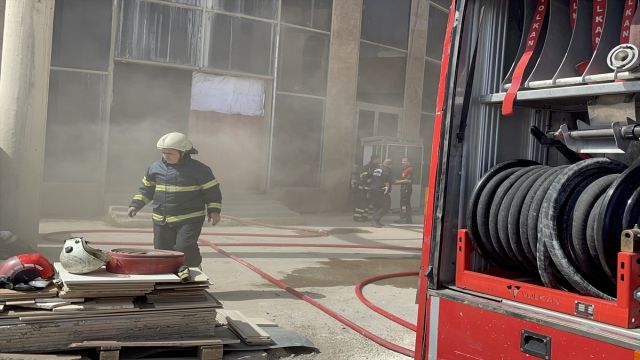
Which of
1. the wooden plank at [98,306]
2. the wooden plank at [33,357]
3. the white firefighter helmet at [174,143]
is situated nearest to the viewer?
the wooden plank at [33,357]

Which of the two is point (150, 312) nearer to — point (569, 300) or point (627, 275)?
point (569, 300)

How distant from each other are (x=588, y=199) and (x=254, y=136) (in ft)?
43.8

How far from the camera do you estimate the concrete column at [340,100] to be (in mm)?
16234

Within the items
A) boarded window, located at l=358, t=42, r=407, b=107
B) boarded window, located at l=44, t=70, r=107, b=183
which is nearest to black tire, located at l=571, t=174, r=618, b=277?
boarded window, located at l=44, t=70, r=107, b=183

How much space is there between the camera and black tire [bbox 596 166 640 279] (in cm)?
237

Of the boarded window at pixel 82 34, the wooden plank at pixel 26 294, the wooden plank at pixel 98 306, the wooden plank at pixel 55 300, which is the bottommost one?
the wooden plank at pixel 98 306

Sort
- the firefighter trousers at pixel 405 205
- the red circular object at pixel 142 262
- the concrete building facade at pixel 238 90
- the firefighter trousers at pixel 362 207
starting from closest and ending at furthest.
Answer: the red circular object at pixel 142 262 → the concrete building facade at pixel 238 90 → the firefighter trousers at pixel 362 207 → the firefighter trousers at pixel 405 205

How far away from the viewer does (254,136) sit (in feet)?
50.9

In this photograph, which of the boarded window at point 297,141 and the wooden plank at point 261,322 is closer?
the wooden plank at point 261,322

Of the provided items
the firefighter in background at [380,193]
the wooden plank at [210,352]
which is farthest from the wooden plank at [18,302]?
the firefighter in background at [380,193]

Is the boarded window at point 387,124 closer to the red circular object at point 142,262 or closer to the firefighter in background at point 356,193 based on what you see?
the firefighter in background at point 356,193

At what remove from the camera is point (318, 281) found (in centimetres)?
714

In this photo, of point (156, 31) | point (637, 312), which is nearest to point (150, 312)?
point (637, 312)

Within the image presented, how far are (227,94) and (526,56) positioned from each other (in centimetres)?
1259
